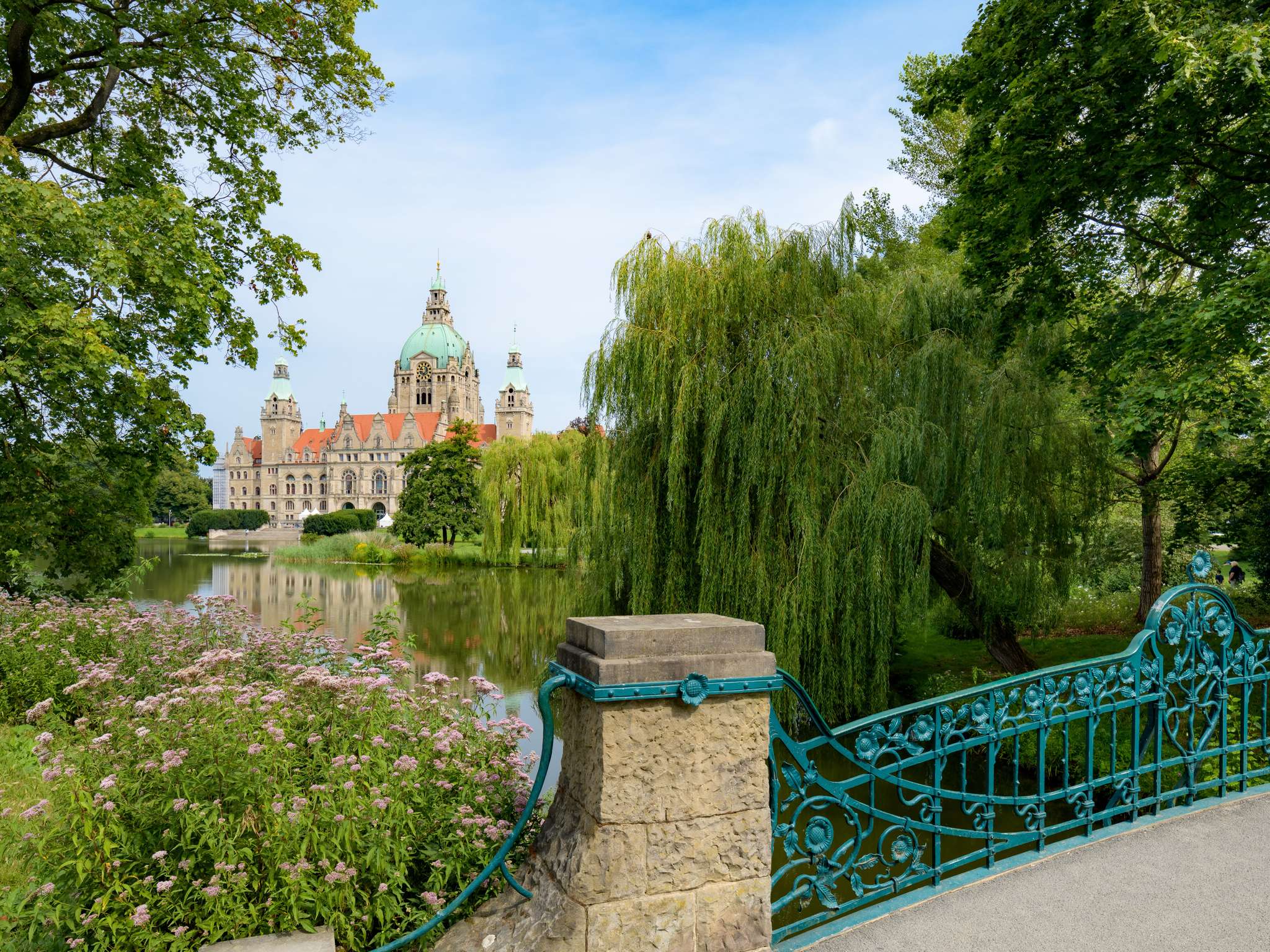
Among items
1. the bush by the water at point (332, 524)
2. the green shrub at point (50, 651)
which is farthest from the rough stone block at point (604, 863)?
the bush by the water at point (332, 524)

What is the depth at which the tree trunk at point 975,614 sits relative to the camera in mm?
9742

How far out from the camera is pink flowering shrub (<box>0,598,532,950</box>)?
2.66 meters

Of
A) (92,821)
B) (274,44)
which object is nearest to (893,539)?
(92,821)

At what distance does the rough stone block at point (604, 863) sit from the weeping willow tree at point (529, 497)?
26731 millimetres

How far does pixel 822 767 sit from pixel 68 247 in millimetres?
8918

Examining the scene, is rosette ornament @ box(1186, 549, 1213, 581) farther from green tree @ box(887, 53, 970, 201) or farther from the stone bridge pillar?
green tree @ box(887, 53, 970, 201)

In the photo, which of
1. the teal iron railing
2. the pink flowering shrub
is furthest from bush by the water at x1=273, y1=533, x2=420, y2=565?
the teal iron railing

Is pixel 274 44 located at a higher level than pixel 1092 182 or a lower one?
higher

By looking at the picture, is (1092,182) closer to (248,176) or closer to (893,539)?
(893,539)

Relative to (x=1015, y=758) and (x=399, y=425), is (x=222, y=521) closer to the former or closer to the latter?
(x=399, y=425)

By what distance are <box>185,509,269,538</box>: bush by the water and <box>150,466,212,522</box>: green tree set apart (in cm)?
158

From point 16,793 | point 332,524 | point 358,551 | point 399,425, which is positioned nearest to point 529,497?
point 358,551

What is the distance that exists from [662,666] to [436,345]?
328 ft

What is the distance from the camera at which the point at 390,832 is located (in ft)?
9.81
